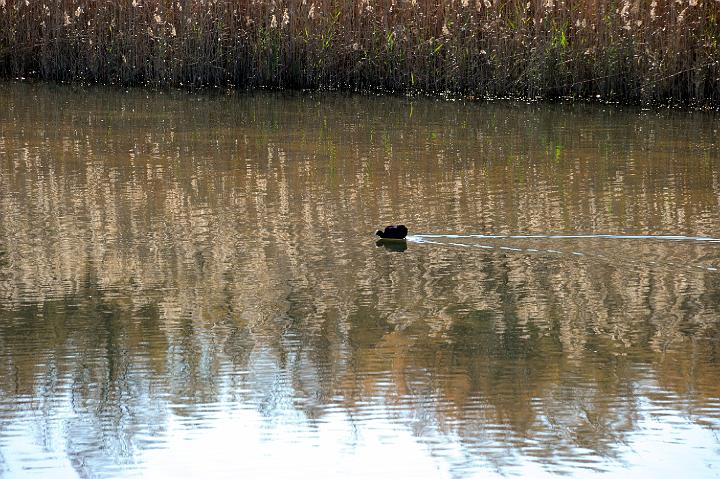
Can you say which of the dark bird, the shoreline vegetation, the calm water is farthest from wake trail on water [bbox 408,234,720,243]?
the shoreline vegetation

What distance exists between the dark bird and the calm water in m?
0.08

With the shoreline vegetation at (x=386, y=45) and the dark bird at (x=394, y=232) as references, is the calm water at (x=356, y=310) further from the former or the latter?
the shoreline vegetation at (x=386, y=45)

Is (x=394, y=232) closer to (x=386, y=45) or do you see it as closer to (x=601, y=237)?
(x=601, y=237)

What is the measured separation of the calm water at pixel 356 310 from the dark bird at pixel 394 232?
8cm

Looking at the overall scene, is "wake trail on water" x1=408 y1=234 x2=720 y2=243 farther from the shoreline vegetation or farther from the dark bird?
the shoreline vegetation

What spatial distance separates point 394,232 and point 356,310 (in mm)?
1046

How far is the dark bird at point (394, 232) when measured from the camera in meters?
5.64

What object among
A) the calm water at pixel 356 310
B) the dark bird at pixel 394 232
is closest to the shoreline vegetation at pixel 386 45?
the calm water at pixel 356 310

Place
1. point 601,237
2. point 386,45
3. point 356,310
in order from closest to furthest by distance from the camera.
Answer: point 356,310 < point 601,237 < point 386,45

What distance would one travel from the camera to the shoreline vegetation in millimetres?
11406

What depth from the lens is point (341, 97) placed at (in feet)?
39.0

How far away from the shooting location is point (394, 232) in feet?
18.5

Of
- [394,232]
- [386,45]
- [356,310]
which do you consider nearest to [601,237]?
[394,232]

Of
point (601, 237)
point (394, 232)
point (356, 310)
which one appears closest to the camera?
point (356, 310)
